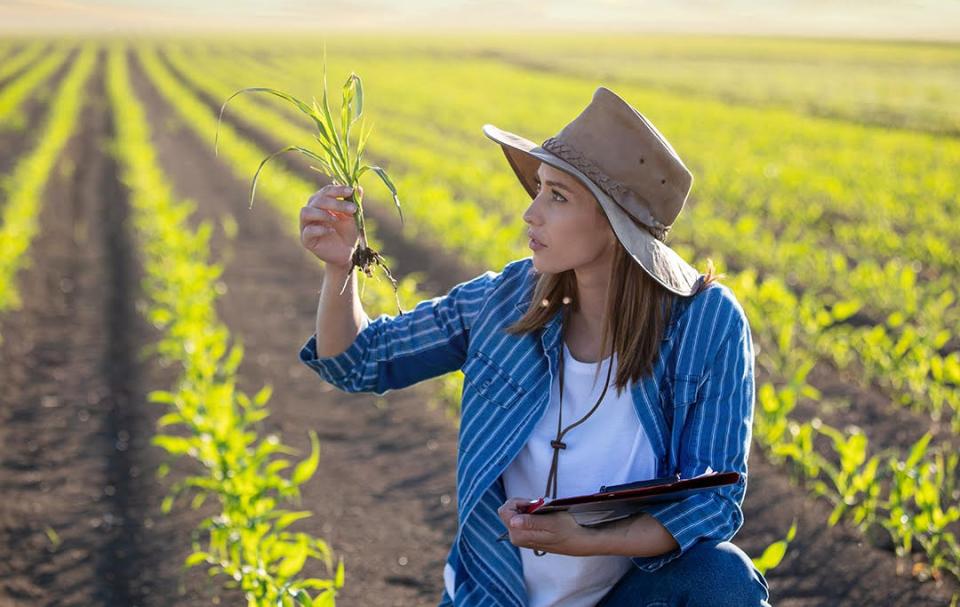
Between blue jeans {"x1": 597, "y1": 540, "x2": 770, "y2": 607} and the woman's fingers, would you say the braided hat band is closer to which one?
the woman's fingers

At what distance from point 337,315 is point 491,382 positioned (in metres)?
0.33

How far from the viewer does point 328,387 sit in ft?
16.6

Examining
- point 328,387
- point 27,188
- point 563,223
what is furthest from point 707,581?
point 27,188

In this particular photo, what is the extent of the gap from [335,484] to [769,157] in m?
11.1

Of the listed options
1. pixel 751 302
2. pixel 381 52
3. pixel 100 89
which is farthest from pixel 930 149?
pixel 381 52

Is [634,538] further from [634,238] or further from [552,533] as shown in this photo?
[634,238]

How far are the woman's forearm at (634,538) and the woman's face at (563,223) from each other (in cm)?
49

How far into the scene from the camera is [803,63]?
141 feet

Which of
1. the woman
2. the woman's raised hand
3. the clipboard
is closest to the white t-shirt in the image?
the woman

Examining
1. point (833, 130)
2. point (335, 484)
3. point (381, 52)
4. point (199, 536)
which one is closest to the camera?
point (199, 536)

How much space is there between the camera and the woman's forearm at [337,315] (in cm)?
199

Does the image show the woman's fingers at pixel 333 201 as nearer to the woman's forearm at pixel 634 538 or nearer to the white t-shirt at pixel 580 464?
the white t-shirt at pixel 580 464

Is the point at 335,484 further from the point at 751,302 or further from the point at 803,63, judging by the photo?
the point at 803,63

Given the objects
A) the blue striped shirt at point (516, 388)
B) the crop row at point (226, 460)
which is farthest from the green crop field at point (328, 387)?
the blue striped shirt at point (516, 388)
